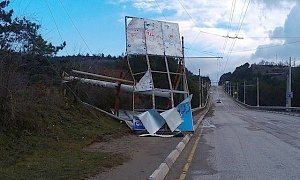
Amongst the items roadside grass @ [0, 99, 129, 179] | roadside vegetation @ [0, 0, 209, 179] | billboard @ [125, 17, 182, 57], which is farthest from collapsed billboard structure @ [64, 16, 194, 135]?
roadside grass @ [0, 99, 129, 179]

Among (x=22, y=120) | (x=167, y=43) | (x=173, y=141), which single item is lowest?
(x=173, y=141)

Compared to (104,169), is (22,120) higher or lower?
higher

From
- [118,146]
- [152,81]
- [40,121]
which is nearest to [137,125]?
[152,81]

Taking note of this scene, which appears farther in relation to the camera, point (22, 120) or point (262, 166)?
point (22, 120)

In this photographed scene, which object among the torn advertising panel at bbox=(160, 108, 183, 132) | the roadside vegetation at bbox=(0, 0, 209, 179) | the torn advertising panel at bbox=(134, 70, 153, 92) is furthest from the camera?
the torn advertising panel at bbox=(134, 70, 153, 92)

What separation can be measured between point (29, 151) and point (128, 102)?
16676mm

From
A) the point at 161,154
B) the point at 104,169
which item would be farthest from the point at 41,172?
the point at 161,154

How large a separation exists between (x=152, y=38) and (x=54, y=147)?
41.9ft

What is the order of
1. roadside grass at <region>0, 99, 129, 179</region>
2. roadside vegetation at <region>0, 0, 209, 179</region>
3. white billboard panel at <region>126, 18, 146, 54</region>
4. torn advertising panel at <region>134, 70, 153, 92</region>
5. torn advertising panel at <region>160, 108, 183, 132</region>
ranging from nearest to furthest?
roadside grass at <region>0, 99, 129, 179</region> → roadside vegetation at <region>0, 0, 209, 179</region> → torn advertising panel at <region>160, 108, 183, 132</region> → torn advertising panel at <region>134, 70, 153, 92</region> → white billboard panel at <region>126, 18, 146, 54</region>

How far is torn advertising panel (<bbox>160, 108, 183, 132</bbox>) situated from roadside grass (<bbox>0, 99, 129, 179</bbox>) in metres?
2.68

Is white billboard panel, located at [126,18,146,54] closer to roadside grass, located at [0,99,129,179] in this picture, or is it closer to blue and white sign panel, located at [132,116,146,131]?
blue and white sign panel, located at [132,116,146,131]

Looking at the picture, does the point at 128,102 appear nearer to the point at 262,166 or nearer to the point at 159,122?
the point at 159,122

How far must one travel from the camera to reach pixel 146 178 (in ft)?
32.3

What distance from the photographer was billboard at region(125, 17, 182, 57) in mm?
24312
